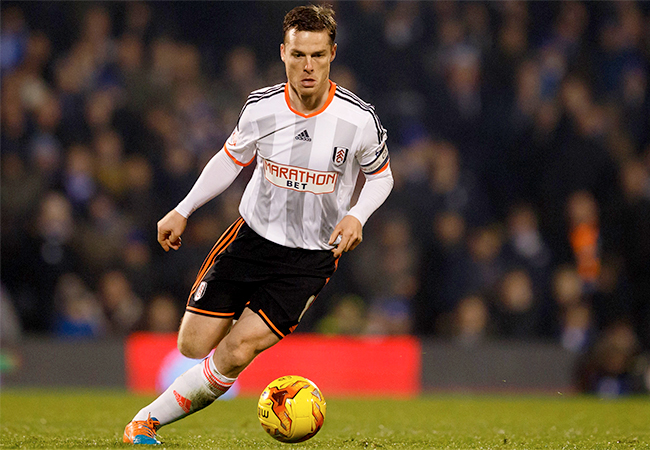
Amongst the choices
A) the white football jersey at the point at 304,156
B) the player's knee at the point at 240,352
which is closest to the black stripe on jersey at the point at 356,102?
the white football jersey at the point at 304,156

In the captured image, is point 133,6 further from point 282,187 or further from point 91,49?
point 282,187

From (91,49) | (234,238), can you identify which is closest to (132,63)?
(91,49)

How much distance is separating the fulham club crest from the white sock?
1.12 m

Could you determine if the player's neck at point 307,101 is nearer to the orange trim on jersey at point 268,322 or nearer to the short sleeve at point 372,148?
the short sleeve at point 372,148

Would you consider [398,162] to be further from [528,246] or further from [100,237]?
[100,237]

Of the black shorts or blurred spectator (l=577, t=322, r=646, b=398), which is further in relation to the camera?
blurred spectator (l=577, t=322, r=646, b=398)

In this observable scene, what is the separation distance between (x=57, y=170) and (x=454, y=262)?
4262 mm

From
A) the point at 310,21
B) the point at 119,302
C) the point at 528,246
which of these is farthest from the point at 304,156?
the point at 528,246

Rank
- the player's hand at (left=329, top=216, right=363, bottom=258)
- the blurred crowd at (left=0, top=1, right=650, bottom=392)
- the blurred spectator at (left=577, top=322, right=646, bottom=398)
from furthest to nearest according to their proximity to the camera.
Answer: the blurred crowd at (left=0, top=1, right=650, bottom=392) → the blurred spectator at (left=577, top=322, right=646, bottom=398) → the player's hand at (left=329, top=216, right=363, bottom=258)

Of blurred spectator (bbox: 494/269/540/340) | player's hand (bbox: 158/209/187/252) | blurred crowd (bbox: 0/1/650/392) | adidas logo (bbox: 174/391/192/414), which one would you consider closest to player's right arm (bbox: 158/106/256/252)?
player's hand (bbox: 158/209/187/252)

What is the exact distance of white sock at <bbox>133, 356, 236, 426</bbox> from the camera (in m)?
4.06

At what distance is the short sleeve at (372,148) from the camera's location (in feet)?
13.5

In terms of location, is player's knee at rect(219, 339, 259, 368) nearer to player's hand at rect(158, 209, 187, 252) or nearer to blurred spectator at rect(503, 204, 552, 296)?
player's hand at rect(158, 209, 187, 252)

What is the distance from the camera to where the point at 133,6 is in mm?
10742
